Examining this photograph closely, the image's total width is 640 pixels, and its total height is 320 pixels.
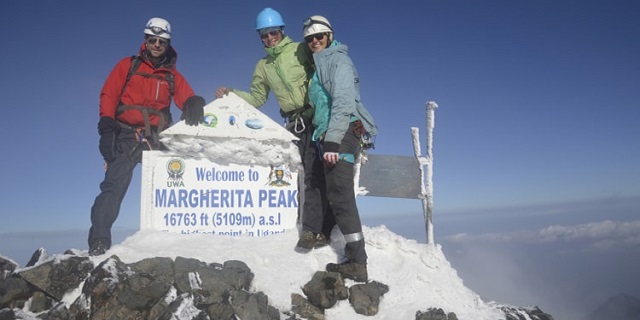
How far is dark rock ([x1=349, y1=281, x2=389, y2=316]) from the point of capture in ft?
18.6

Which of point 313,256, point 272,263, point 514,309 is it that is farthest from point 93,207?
point 514,309

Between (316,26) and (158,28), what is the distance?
276 cm

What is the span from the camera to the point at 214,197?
22.9 feet

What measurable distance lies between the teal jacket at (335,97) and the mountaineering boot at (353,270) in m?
1.59

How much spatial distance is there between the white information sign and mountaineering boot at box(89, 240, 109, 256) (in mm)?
590

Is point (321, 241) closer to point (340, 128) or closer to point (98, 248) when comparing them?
point (340, 128)

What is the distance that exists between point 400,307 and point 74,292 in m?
4.03

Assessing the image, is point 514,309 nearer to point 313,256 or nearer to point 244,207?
point 313,256

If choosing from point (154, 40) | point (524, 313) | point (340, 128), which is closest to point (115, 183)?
point (154, 40)

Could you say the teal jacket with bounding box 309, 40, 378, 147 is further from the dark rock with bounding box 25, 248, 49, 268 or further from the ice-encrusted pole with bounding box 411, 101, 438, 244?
the dark rock with bounding box 25, 248, 49, 268

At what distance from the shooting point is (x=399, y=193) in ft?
28.8

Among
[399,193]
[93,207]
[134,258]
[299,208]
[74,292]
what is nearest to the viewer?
[74,292]

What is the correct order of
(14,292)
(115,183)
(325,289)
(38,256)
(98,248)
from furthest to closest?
(115,183)
(98,248)
(38,256)
(325,289)
(14,292)

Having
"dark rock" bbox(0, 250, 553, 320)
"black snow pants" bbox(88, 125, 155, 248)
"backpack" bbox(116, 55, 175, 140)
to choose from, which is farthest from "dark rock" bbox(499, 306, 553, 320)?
"backpack" bbox(116, 55, 175, 140)
